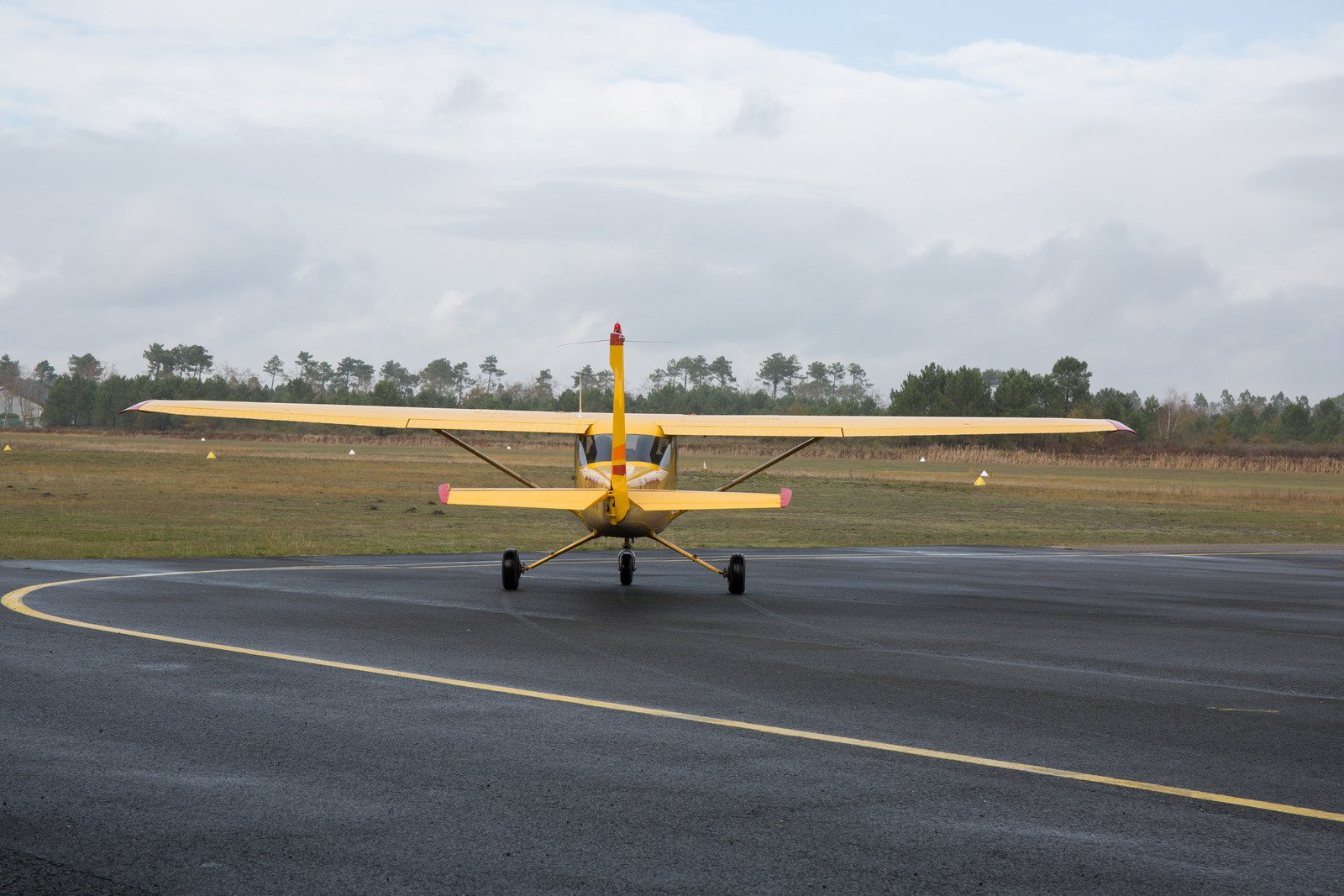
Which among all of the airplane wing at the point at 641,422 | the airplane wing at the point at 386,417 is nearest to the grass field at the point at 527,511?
the airplane wing at the point at 386,417

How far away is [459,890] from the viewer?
485cm

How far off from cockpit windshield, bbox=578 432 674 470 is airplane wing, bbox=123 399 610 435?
481 millimetres

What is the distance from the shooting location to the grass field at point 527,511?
25.0 m

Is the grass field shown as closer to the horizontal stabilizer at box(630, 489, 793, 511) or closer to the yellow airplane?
the yellow airplane

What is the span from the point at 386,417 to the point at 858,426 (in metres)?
6.80

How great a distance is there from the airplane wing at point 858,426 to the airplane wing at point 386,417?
4.22 ft

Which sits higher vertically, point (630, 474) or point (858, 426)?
point (858, 426)

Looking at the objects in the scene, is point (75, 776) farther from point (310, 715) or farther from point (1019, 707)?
point (1019, 707)

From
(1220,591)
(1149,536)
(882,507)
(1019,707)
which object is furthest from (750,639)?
(882,507)

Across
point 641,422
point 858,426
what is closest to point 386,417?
point 641,422

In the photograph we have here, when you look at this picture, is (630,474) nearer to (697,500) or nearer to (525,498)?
(697,500)

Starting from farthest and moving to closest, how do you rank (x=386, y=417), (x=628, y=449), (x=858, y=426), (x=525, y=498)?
(x=858, y=426), (x=386, y=417), (x=628, y=449), (x=525, y=498)

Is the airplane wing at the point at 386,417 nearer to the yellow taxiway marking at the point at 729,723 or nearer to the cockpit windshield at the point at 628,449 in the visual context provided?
the cockpit windshield at the point at 628,449

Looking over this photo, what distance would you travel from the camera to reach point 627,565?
16.5 metres
